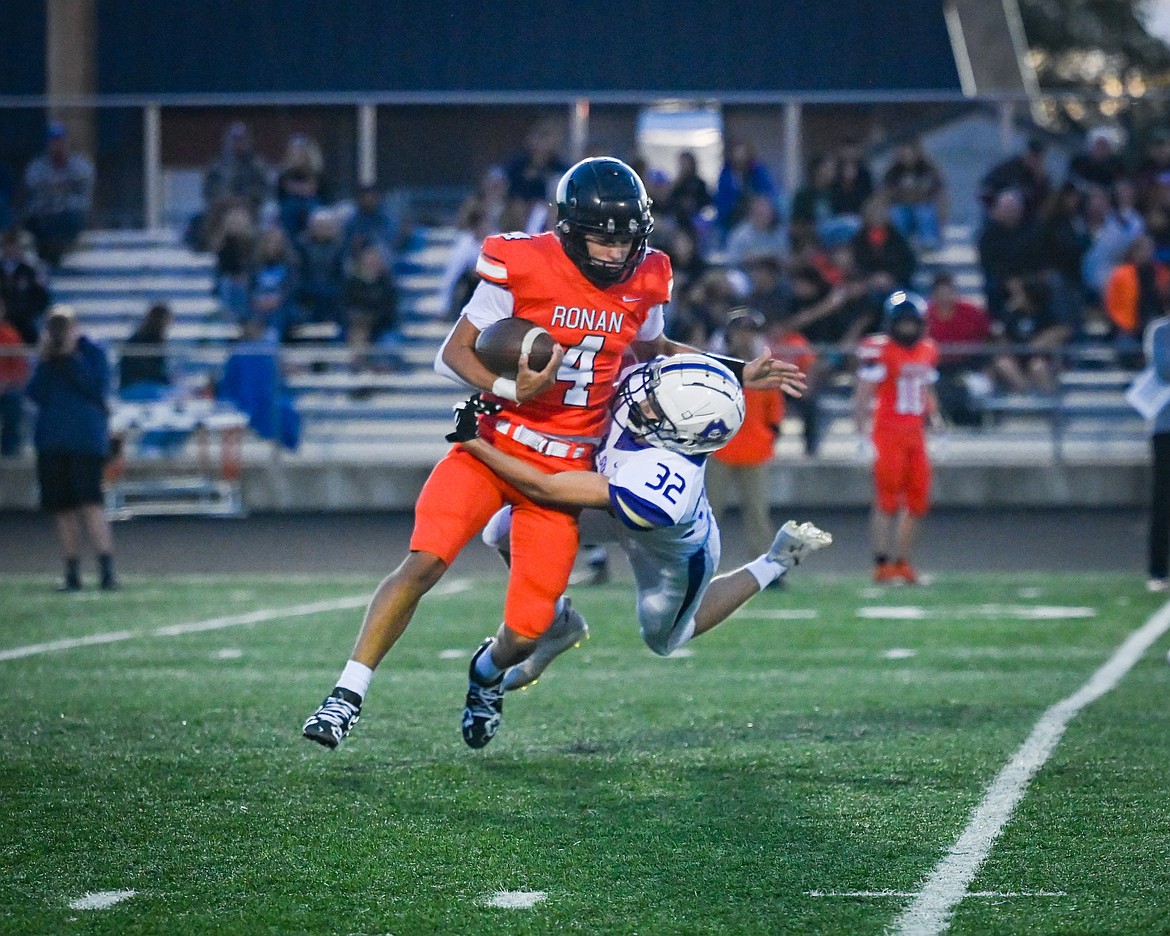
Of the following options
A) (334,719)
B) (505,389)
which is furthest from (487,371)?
(334,719)

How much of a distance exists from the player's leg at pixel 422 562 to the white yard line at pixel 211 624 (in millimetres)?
3070

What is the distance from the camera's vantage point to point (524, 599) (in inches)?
204

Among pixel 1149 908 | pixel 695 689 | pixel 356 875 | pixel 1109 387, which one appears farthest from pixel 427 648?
pixel 1109 387

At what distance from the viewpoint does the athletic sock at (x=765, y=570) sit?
5.73m

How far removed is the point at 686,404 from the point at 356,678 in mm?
1246

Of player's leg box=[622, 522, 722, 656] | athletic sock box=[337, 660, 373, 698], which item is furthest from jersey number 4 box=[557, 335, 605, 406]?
athletic sock box=[337, 660, 373, 698]

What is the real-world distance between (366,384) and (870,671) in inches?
343

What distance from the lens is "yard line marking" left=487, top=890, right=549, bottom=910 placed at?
3638mm

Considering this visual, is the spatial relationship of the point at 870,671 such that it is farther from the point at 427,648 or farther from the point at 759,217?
the point at 759,217

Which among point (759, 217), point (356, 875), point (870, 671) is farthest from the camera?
point (759, 217)

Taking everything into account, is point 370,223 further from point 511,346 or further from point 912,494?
point 511,346

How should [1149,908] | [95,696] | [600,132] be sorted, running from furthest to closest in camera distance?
[600,132]
[95,696]
[1149,908]

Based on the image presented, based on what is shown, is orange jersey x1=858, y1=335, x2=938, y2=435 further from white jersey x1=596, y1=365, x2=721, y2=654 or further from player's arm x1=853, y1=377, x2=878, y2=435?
white jersey x1=596, y1=365, x2=721, y2=654

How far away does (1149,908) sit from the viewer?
11.7ft
